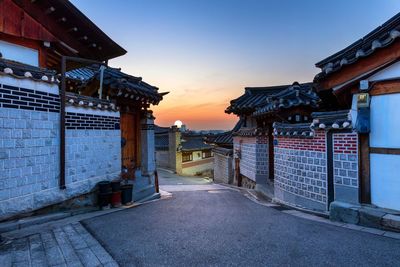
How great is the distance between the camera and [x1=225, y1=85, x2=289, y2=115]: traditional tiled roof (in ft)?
51.8

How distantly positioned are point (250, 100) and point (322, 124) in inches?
412

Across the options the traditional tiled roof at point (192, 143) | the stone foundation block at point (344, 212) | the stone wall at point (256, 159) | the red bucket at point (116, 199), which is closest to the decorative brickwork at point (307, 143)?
the stone foundation block at point (344, 212)

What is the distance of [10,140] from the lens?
194 inches

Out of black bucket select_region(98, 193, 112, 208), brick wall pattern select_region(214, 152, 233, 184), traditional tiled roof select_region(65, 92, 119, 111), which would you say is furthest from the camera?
brick wall pattern select_region(214, 152, 233, 184)

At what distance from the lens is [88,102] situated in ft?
23.6

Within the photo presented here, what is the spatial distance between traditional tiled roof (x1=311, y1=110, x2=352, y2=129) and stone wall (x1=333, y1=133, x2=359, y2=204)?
0.24 m

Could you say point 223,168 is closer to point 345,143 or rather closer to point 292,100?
point 292,100

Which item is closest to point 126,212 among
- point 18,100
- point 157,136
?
point 18,100

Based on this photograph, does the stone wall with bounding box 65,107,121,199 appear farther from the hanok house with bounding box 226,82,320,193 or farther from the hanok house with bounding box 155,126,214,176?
the hanok house with bounding box 155,126,214,176

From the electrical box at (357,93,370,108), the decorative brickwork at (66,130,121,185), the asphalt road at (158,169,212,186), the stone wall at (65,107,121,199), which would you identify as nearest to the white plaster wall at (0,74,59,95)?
the stone wall at (65,107,121,199)

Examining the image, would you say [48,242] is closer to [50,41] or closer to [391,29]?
[50,41]

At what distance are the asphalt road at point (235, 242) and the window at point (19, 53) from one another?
4745mm

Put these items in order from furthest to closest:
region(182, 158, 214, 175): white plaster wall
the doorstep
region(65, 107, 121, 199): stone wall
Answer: region(182, 158, 214, 175): white plaster wall < region(65, 107, 121, 199): stone wall < the doorstep

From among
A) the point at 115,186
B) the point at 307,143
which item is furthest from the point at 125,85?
the point at 307,143
